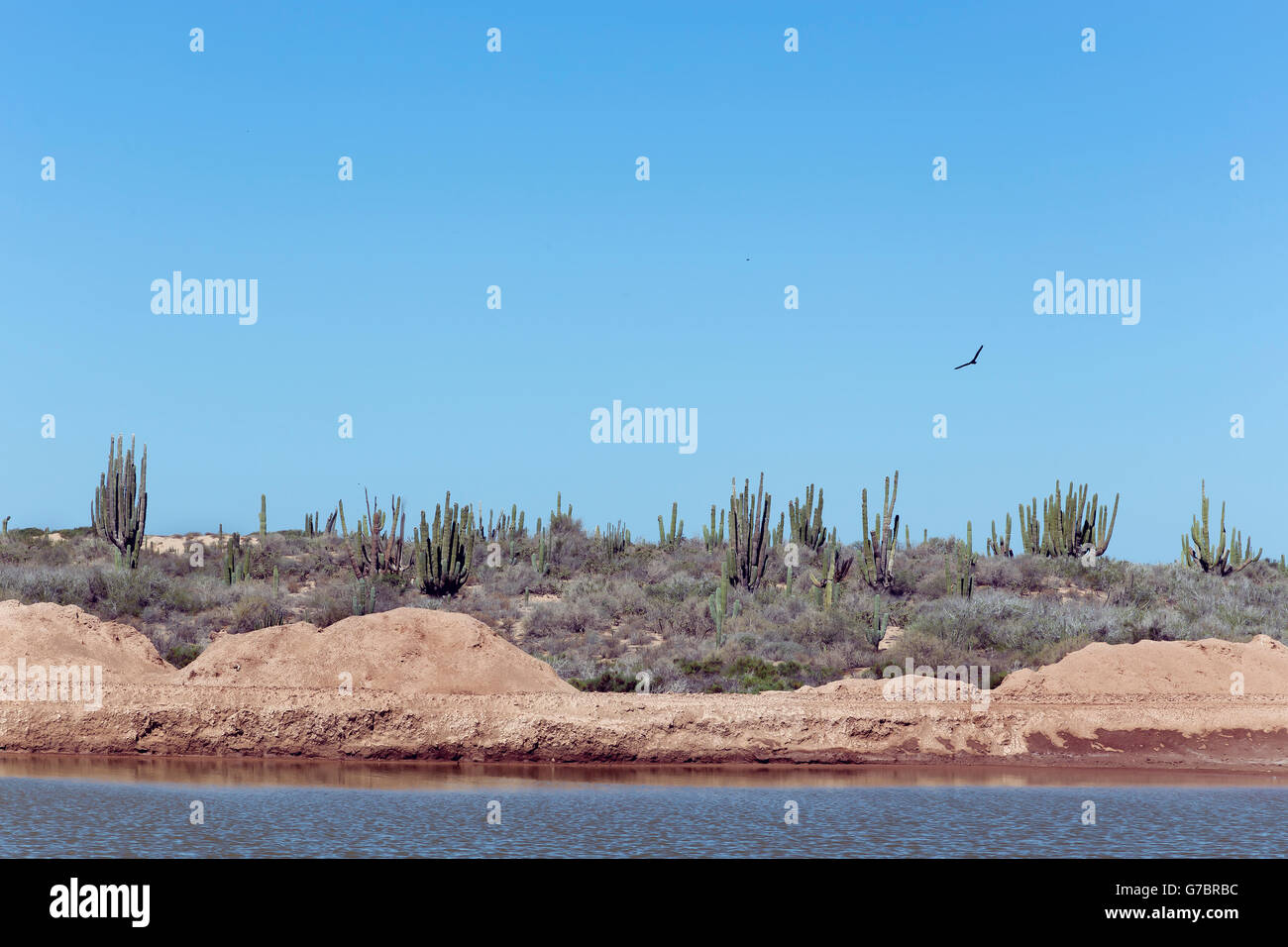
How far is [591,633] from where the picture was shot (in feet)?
102

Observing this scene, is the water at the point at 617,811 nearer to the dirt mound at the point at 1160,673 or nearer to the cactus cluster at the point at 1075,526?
the dirt mound at the point at 1160,673

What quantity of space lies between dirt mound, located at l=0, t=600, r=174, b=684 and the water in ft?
13.8

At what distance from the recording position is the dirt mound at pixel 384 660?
71.7ft

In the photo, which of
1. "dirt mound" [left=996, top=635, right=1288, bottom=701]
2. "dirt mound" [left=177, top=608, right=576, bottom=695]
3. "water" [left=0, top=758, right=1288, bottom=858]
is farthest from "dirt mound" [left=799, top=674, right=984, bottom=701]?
"dirt mound" [left=177, top=608, right=576, bottom=695]

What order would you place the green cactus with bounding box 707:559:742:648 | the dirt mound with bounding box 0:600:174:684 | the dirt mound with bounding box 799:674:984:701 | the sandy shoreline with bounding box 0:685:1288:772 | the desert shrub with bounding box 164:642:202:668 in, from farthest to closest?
the green cactus with bounding box 707:559:742:648 → the desert shrub with bounding box 164:642:202:668 → the dirt mound with bounding box 0:600:174:684 → the dirt mound with bounding box 799:674:984:701 → the sandy shoreline with bounding box 0:685:1288:772

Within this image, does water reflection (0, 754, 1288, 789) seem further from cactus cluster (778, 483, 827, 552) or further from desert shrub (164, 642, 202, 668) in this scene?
cactus cluster (778, 483, 827, 552)

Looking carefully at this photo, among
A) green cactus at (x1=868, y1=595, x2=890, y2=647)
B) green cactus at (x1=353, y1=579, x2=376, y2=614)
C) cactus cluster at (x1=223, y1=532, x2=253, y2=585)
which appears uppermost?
cactus cluster at (x1=223, y1=532, x2=253, y2=585)

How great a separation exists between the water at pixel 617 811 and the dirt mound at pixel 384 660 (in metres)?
3.34

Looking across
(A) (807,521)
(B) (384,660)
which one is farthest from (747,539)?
(B) (384,660)

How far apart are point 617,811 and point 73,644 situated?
14102 millimetres

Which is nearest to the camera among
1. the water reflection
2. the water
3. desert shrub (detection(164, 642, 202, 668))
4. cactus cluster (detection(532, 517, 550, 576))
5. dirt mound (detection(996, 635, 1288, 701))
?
the water

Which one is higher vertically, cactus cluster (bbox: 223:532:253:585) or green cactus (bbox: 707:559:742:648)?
cactus cluster (bbox: 223:532:253:585)

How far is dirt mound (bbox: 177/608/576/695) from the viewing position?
861 inches

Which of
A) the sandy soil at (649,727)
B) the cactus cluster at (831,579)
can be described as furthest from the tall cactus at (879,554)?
the sandy soil at (649,727)
